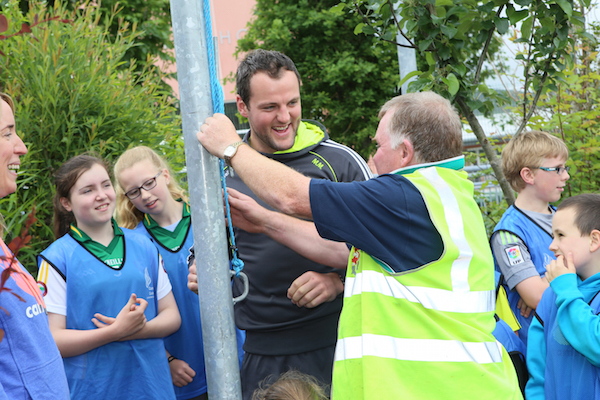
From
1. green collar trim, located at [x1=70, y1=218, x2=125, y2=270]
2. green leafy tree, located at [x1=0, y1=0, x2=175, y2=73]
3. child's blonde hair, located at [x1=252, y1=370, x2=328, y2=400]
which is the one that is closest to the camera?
child's blonde hair, located at [x1=252, y1=370, x2=328, y2=400]

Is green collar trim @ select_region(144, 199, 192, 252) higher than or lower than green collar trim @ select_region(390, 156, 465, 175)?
lower

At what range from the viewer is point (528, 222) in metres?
3.12

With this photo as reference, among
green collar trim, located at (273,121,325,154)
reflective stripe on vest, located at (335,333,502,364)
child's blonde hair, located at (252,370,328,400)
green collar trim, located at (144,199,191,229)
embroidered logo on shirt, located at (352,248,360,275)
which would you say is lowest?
child's blonde hair, located at (252,370,328,400)

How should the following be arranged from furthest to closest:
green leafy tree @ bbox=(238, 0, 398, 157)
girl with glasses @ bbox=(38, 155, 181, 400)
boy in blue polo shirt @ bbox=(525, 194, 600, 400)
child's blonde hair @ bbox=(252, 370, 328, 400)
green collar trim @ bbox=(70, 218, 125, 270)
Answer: green leafy tree @ bbox=(238, 0, 398, 157)
green collar trim @ bbox=(70, 218, 125, 270)
girl with glasses @ bbox=(38, 155, 181, 400)
boy in blue polo shirt @ bbox=(525, 194, 600, 400)
child's blonde hair @ bbox=(252, 370, 328, 400)

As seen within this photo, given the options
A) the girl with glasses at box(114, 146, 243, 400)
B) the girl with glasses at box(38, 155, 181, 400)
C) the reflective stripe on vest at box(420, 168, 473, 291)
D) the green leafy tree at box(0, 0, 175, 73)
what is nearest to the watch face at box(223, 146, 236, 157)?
the reflective stripe on vest at box(420, 168, 473, 291)

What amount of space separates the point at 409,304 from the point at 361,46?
13.4 metres

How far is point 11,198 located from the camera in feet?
11.3

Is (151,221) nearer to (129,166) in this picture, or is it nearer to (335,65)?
(129,166)

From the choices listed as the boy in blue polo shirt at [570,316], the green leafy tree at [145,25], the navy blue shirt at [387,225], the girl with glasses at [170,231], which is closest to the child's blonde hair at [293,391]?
the navy blue shirt at [387,225]

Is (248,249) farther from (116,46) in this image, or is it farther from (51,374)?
(116,46)

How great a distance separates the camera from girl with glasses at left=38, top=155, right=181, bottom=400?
8.71 ft

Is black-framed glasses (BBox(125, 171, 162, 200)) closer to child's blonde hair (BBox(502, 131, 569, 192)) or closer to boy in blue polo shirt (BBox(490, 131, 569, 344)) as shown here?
boy in blue polo shirt (BBox(490, 131, 569, 344))

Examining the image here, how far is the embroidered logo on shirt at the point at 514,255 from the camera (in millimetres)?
2972

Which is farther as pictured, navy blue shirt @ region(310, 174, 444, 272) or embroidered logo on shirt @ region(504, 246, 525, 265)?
embroidered logo on shirt @ region(504, 246, 525, 265)
